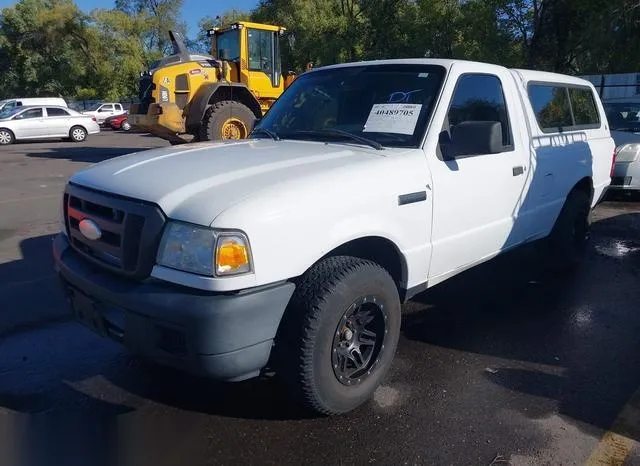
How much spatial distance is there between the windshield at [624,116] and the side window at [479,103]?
22.1ft

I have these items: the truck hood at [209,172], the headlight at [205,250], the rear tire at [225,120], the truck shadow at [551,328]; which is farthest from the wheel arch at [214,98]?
the headlight at [205,250]

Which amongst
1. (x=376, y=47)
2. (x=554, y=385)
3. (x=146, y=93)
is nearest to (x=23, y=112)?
(x=146, y=93)

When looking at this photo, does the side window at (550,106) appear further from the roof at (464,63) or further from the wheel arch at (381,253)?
the wheel arch at (381,253)

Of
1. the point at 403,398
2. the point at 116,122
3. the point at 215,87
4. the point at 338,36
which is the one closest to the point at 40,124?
the point at 116,122

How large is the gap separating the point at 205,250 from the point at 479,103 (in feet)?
8.18

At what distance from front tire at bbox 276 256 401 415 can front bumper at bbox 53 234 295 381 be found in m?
0.13

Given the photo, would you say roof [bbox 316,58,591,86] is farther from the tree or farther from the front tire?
the tree

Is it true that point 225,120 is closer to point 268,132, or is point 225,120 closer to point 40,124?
point 268,132

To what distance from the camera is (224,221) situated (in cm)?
244

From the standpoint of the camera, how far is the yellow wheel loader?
1305 cm

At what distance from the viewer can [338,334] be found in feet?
9.41

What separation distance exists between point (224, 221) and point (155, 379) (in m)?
1.56

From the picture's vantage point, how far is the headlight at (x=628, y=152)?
28.4 ft

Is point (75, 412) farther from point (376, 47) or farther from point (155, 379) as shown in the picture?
point (376, 47)
